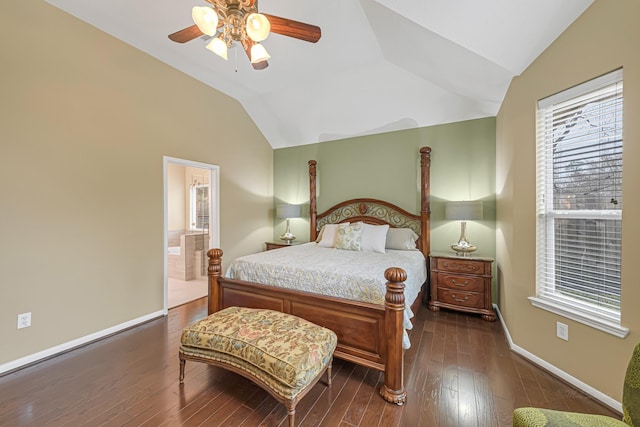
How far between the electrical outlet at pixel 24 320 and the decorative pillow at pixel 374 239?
11.2 feet

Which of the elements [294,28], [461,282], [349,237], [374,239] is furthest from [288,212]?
[294,28]

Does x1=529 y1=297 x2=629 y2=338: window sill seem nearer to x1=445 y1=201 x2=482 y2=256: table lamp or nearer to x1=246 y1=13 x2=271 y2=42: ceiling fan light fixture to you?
x1=445 y1=201 x2=482 y2=256: table lamp

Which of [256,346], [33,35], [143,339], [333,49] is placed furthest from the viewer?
[333,49]

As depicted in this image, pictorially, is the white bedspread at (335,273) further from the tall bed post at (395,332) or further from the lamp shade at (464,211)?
the lamp shade at (464,211)

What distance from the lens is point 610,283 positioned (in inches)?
69.9

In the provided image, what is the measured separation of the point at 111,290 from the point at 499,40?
179 inches

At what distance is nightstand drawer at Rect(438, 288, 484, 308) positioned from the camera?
3180mm

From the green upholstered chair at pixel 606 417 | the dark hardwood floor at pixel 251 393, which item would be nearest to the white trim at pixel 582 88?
the green upholstered chair at pixel 606 417

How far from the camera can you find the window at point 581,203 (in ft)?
5.73

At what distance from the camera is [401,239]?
371 centimetres

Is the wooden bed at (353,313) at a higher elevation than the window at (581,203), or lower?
lower

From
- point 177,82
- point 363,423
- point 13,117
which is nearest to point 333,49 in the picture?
point 177,82

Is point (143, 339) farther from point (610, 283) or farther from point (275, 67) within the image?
point (610, 283)

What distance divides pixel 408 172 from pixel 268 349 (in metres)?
3.34
